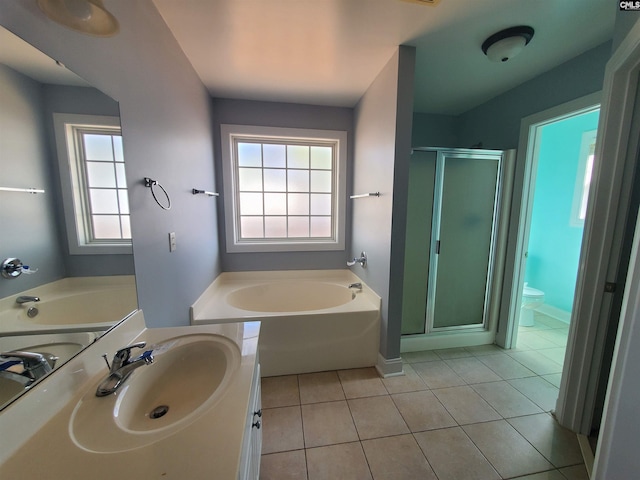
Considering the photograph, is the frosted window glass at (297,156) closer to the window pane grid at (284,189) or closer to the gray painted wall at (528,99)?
the window pane grid at (284,189)

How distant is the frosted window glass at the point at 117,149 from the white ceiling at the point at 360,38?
2.82ft

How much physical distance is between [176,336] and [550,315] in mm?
4158

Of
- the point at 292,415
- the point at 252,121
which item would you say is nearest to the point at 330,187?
the point at 252,121

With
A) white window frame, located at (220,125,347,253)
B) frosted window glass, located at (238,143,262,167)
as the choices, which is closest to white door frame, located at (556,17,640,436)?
white window frame, located at (220,125,347,253)

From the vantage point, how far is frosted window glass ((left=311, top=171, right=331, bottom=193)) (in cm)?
282

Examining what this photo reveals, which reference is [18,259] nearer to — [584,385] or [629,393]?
[629,393]

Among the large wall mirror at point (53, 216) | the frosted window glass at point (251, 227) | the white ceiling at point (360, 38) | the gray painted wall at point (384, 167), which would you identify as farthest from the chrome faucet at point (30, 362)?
the frosted window glass at point (251, 227)

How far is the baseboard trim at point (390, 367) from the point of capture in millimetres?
1942

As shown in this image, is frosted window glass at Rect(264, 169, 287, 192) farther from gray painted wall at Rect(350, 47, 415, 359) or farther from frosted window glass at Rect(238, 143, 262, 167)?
gray painted wall at Rect(350, 47, 415, 359)

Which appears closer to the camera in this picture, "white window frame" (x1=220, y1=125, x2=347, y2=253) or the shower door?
the shower door

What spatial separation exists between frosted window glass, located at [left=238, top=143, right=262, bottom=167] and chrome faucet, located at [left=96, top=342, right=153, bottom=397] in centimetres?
220

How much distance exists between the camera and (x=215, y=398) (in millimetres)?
733

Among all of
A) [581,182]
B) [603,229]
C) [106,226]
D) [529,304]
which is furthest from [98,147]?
[581,182]

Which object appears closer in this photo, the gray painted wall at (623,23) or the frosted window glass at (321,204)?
the gray painted wall at (623,23)
